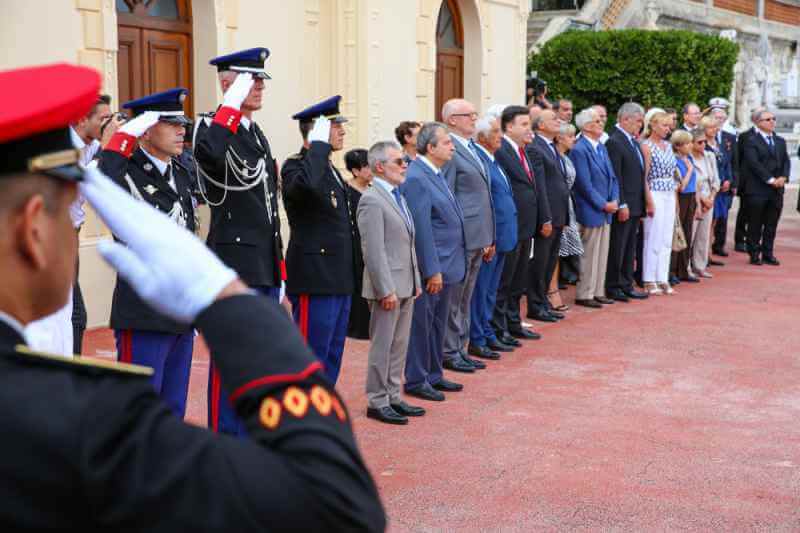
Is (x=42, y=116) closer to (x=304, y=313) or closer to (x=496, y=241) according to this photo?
(x=304, y=313)

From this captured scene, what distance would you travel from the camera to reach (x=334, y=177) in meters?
5.91

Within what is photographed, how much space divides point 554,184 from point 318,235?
4.25 meters

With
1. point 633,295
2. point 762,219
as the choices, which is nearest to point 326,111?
point 633,295

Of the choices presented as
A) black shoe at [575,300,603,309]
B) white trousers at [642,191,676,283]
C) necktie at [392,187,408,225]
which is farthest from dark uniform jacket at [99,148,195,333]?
white trousers at [642,191,676,283]

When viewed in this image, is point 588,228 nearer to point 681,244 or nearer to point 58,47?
point 681,244

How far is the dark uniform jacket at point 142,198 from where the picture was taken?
466cm

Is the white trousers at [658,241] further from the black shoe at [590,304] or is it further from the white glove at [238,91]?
the white glove at [238,91]

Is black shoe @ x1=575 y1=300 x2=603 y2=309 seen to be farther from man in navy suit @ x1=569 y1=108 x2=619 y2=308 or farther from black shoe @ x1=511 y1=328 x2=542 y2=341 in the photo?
black shoe @ x1=511 y1=328 x2=542 y2=341

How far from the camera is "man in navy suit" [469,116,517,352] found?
8.38 metres

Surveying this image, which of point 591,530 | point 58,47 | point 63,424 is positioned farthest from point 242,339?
point 58,47

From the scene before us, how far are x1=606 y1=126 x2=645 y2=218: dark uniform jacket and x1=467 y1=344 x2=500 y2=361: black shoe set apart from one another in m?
3.32

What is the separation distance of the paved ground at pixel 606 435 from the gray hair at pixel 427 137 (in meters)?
1.62

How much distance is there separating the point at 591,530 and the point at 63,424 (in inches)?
150

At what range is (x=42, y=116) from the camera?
1.29m
